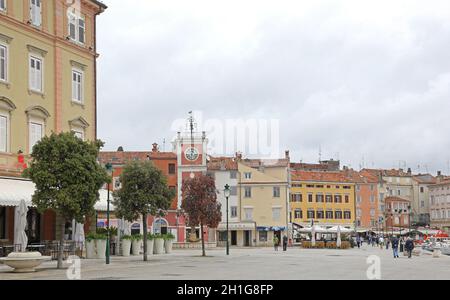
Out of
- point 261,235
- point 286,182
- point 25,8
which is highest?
point 25,8

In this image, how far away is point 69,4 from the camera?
43625 mm

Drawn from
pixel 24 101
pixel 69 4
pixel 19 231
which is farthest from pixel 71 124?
pixel 19 231

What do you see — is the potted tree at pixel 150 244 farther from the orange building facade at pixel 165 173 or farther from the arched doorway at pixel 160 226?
the arched doorway at pixel 160 226

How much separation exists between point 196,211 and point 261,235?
48517 mm

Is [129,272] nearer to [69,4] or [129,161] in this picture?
[129,161]

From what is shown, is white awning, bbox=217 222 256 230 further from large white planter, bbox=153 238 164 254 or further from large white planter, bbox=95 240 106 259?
large white planter, bbox=95 240 106 259

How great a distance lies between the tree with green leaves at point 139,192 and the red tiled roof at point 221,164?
5215 centimetres

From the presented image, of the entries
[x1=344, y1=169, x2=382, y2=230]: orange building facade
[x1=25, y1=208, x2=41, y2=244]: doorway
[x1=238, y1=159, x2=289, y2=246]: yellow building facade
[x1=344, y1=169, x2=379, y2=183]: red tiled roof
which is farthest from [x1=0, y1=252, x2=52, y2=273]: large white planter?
[x1=344, y1=169, x2=382, y2=230]: orange building facade

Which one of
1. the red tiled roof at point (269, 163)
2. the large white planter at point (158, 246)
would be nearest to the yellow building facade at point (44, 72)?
the large white planter at point (158, 246)

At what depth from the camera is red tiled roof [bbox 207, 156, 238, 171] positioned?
308 ft

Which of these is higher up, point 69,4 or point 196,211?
point 69,4

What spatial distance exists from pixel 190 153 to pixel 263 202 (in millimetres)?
15194
